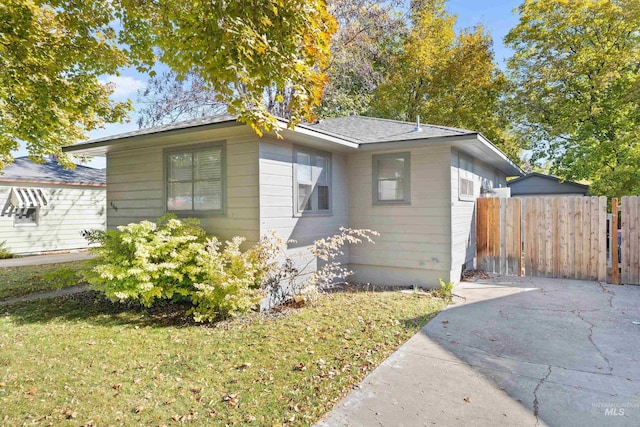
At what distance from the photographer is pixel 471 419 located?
2723 mm

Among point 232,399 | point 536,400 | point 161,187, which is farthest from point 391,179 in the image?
point 232,399

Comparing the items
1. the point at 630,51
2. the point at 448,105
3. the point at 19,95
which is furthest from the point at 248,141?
the point at 630,51

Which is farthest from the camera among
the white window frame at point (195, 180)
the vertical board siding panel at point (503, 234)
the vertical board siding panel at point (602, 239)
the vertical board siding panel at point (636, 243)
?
the vertical board siding panel at point (503, 234)

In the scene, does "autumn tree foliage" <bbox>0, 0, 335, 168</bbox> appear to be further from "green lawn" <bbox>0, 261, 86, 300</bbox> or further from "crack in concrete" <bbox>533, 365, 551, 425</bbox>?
"crack in concrete" <bbox>533, 365, 551, 425</bbox>

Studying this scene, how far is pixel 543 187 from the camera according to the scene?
58.0ft

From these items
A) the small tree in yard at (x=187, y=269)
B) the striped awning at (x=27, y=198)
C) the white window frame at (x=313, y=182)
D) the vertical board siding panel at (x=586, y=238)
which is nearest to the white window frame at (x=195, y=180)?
the small tree in yard at (x=187, y=269)

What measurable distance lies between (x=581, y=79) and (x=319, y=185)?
52.7 ft

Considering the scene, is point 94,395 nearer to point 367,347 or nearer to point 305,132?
point 367,347

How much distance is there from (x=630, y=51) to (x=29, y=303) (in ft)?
70.9

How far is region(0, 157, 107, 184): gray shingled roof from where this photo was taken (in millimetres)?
12625

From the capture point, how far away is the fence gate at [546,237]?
7.20 m

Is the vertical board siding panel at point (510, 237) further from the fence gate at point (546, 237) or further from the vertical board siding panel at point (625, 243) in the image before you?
the vertical board siding panel at point (625, 243)

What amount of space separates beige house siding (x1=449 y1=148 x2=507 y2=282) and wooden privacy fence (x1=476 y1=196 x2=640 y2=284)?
0.42 meters

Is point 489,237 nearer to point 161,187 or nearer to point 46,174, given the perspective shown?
point 161,187
